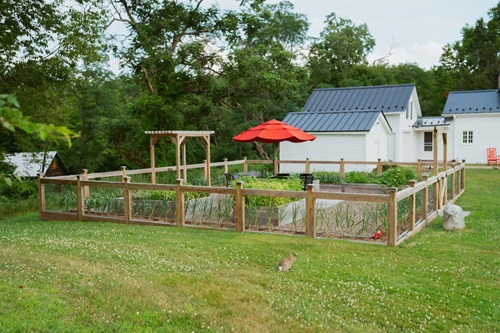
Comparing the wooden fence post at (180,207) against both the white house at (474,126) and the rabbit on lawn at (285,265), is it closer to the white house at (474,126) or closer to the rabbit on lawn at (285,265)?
the rabbit on lawn at (285,265)

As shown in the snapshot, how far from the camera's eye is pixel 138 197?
39.8 feet

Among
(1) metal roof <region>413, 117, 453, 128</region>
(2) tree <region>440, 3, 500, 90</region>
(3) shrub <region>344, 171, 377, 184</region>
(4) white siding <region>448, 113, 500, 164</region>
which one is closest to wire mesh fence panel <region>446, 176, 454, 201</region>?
(3) shrub <region>344, 171, 377, 184</region>

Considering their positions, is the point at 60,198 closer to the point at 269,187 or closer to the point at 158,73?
the point at 269,187

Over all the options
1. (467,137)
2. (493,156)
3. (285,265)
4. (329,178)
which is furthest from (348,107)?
(285,265)

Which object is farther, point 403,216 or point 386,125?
point 386,125

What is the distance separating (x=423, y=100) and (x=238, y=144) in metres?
20.7

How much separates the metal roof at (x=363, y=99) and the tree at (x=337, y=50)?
1065cm

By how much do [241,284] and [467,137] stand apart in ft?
92.7

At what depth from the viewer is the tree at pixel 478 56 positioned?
42.2 metres

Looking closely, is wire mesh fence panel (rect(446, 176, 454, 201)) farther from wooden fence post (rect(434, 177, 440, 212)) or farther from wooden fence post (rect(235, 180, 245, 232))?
wooden fence post (rect(235, 180, 245, 232))

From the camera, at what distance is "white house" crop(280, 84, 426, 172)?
75.6 feet

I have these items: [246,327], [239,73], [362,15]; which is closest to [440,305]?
[246,327]

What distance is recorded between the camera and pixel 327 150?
2362 cm

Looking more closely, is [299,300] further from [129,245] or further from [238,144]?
[238,144]
